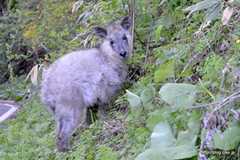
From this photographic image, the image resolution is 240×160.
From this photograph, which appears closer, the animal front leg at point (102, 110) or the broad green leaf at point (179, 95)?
the broad green leaf at point (179, 95)

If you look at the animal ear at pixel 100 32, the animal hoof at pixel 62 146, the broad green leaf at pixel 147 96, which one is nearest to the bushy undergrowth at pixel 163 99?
the broad green leaf at pixel 147 96

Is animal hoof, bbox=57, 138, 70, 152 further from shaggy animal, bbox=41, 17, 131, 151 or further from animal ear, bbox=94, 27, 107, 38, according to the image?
animal ear, bbox=94, 27, 107, 38

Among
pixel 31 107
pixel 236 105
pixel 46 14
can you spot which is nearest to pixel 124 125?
pixel 236 105

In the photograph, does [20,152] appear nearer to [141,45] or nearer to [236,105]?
[141,45]

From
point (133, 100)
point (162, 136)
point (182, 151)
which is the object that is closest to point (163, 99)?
point (162, 136)

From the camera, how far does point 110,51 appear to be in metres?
7.68

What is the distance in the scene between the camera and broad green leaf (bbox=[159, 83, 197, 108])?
424cm

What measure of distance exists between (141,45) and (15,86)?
5.91 meters

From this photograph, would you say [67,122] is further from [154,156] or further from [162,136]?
[154,156]

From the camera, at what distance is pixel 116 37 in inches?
303

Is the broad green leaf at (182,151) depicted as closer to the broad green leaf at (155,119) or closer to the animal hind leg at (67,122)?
the broad green leaf at (155,119)

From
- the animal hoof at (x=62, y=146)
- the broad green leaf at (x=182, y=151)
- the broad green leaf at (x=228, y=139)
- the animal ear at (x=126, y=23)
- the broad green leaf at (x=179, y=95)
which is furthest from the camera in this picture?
the animal ear at (x=126, y=23)

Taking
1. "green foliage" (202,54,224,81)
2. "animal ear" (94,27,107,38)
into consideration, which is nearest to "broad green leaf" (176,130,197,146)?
"green foliage" (202,54,224,81)

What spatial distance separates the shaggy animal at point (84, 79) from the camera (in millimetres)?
7156
